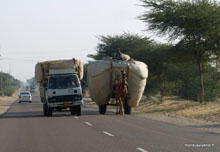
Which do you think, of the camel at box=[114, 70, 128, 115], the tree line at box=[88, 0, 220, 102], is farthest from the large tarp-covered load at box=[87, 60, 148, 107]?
the tree line at box=[88, 0, 220, 102]

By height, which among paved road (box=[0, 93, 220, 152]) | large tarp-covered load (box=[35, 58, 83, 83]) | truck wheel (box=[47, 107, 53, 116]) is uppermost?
large tarp-covered load (box=[35, 58, 83, 83])

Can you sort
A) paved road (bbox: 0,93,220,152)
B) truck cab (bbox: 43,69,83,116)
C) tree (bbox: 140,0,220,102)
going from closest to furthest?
paved road (bbox: 0,93,220,152) → truck cab (bbox: 43,69,83,116) → tree (bbox: 140,0,220,102)

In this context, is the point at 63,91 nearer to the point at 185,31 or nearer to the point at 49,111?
the point at 49,111

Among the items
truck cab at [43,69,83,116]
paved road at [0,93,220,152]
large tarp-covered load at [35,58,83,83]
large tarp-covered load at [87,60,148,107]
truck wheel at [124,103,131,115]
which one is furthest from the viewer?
truck wheel at [124,103,131,115]

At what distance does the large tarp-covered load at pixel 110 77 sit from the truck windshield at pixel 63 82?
1.68 m

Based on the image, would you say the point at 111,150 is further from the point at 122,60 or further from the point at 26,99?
the point at 26,99

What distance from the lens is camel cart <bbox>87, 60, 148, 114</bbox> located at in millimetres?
26484

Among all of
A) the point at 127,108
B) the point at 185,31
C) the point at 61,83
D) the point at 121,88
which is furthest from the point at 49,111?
the point at 185,31

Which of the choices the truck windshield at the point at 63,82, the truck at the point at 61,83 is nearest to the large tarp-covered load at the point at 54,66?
the truck at the point at 61,83

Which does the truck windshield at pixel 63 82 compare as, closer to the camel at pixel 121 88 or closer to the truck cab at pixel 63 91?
the truck cab at pixel 63 91

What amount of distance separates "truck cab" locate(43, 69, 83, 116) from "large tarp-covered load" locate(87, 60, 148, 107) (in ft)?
5.26

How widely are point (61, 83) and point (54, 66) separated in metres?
1.30

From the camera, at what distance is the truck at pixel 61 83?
986 inches

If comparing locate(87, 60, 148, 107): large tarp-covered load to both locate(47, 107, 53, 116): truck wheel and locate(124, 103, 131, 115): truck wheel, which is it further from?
locate(47, 107, 53, 116): truck wheel
